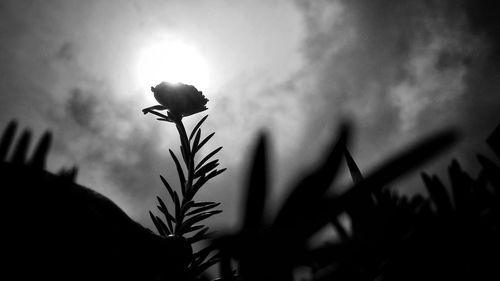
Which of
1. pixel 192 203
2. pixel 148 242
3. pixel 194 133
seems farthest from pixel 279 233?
pixel 194 133

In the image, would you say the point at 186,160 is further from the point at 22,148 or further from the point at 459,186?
the point at 459,186

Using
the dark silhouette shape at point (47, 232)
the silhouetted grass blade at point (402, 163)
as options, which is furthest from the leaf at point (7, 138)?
the silhouetted grass blade at point (402, 163)

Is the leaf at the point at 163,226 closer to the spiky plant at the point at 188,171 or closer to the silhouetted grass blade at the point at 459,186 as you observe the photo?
the spiky plant at the point at 188,171

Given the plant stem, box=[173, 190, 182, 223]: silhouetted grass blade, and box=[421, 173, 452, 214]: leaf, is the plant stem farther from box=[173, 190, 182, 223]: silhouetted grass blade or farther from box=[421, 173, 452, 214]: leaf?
box=[421, 173, 452, 214]: leaf

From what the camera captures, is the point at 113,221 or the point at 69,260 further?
the point at 113,221

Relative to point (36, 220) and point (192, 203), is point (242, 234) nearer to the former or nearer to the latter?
point (36, 220)

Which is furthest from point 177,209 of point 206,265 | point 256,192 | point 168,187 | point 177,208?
point 256,192
